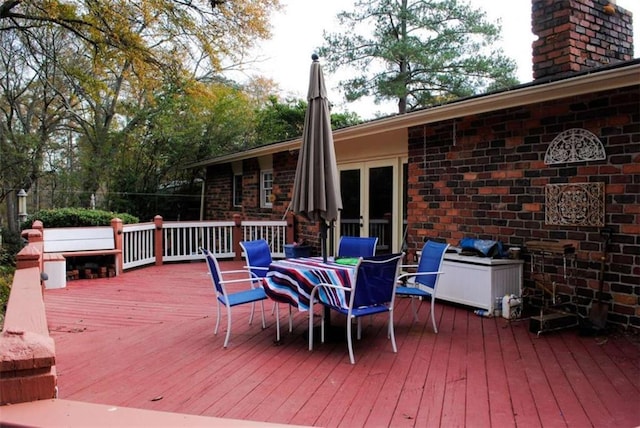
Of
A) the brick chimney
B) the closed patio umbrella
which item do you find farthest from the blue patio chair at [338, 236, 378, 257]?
the brick chimney

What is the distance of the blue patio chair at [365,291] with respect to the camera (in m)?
3.50

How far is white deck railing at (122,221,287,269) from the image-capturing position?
27.3 ft

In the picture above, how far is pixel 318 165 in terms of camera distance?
422cm

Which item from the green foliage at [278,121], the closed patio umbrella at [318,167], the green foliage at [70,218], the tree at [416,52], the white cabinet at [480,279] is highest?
the tree at [416,52]

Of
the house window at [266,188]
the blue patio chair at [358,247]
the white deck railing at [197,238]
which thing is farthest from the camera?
the house window at [266,188]

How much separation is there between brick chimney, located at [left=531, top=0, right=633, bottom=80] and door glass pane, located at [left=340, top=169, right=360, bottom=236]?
128 inches

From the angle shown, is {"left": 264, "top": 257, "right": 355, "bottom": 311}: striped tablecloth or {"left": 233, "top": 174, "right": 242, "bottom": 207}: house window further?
{"left": 233, "top": 174, "right": 242, "bottom": 207}: house window

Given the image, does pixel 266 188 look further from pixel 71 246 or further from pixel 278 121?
pixel 278 121

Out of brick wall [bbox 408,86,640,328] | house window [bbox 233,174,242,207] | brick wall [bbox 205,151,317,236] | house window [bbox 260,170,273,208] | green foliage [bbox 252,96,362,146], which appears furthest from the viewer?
green foliage [bbox 252,96,362,146]

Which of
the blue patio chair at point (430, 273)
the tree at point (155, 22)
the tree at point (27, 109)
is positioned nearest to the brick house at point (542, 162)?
the blue patio chair at point (430, 273)

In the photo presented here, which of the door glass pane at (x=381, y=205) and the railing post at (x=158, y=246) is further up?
the door glass pane at (x=381, y=205)

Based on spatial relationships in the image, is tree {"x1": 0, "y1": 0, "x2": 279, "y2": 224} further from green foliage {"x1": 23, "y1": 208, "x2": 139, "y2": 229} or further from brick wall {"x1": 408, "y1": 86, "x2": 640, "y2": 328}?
brick wall {"x1": 408, "y1": 86, "x2": 640, "y2": 328}

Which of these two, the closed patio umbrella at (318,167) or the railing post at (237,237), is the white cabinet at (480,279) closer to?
the closed patio umbrella at (318,167)

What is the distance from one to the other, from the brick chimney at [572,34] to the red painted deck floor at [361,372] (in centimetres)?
310
